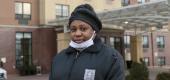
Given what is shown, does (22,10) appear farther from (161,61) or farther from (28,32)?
(161,61)

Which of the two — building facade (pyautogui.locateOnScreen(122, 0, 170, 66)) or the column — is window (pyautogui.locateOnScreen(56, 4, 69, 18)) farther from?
building facade (pyautogui.locateOnScreen(122, 0, 170, 66))

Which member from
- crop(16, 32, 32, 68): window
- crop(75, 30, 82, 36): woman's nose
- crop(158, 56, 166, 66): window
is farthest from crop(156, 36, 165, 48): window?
crop(75, 30, 82, 36): woman's nose

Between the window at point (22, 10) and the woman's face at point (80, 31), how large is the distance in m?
37.1

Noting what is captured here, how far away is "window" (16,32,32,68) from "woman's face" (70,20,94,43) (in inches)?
1442

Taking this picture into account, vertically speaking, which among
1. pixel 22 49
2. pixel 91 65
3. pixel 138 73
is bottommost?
pixel 22 49

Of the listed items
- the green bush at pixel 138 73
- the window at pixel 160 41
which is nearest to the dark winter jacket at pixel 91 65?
the green bush at pixel 138 73

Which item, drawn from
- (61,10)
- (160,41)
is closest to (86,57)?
(61,10)

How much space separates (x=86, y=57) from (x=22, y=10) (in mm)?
37418

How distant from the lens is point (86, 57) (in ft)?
10.7

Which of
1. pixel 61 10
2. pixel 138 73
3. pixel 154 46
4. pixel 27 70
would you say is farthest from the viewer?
pixel 154 46

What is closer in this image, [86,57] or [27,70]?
[86,57]

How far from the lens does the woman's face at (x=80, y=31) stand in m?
3.25

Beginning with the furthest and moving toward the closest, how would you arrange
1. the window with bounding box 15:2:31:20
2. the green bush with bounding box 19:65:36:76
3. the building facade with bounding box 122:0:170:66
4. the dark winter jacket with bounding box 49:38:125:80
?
the building facade with bounding box 122:0:170:66 < the window with bounding box 15:2:31:20 < the green bush with bounding box 19:65:36:76 < the dark winter jacket with bounding box 49:38:125:80

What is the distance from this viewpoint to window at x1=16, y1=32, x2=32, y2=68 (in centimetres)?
3972
